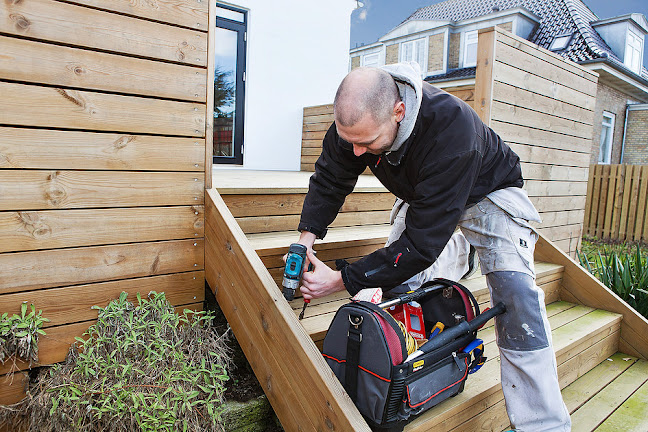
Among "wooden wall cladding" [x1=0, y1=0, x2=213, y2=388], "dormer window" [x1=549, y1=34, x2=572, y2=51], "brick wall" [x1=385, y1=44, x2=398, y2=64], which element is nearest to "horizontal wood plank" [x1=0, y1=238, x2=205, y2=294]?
"wooden wall cladding" [x1=0, y1=0, x2=213, y2=388]

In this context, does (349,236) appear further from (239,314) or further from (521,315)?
(521,315)

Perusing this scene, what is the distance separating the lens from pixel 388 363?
4.91 feet

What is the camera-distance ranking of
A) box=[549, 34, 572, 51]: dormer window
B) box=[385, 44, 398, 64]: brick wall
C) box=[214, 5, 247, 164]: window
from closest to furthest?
box=[214, 5, 247, 164]: window
box=[549, 34, 572, 51]: dormer window
box=[385, 44, 398, 64]: brick wall

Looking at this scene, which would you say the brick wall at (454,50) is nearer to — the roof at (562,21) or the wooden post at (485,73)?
the roof at (562,21)

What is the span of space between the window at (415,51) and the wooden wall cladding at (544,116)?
13210mm

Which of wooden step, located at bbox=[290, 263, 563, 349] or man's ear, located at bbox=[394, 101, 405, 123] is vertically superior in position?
man's ear, located at bbox=[394, 101, 405, 123]

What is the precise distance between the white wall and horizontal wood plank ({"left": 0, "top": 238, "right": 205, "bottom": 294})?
3352mm

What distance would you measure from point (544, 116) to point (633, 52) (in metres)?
14.4

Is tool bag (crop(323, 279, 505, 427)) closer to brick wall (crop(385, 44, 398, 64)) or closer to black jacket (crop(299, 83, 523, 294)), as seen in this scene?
black jacket (crop(299, 83, 523, 294))

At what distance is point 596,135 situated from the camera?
1297 cm

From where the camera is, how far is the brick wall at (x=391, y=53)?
18750 millimetres

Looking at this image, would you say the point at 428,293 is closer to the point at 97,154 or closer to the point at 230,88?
the point at 97,154

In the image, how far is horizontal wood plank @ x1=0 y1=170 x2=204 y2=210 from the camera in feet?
5.88

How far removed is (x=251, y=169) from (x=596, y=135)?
1166 cm
